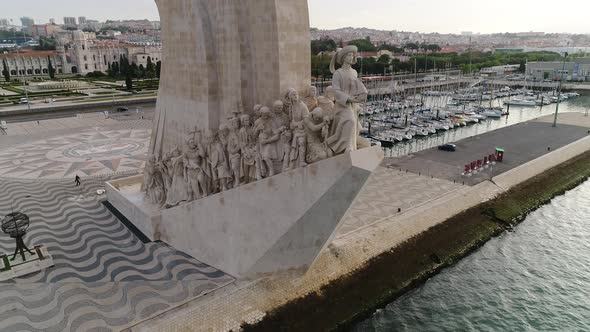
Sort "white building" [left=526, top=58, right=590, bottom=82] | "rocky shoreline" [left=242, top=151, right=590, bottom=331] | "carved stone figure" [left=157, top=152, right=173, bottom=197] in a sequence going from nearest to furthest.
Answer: "rocky shoreline" [left=242, top=151, right=590, bottom=331] < "carved stone figure" [left=157, top=152, right=173, bottom=197] < "white building" [left=526, top=58, right=590, bottom=82]

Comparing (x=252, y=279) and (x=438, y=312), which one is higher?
(x=252, y=279)

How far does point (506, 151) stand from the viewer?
25.2 m

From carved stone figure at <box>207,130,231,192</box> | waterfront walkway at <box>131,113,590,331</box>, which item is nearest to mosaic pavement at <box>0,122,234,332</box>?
waterfront walkway at <box>131,113,590,331</box>

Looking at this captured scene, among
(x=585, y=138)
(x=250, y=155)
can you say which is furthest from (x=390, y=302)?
(x=585, y=138)

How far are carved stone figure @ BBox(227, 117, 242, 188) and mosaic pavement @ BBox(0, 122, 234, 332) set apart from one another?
2660 mm

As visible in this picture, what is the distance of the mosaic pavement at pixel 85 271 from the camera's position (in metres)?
9.23

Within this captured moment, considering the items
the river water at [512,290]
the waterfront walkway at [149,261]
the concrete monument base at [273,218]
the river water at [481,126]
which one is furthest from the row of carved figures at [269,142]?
the river water at [481,126]

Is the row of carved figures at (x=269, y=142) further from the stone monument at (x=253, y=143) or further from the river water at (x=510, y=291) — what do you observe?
the river water at (x=510, y=291)

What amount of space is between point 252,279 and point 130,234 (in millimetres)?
4801

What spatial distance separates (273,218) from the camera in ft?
31.9

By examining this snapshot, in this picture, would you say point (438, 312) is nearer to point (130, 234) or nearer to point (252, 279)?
point (252, 279)

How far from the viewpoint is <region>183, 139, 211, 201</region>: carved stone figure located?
11.3 metres

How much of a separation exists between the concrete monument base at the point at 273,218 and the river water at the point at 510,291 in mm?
3042

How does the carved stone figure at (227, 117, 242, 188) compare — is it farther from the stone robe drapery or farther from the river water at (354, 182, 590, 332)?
the river water at (354, 182, 590, 332)
